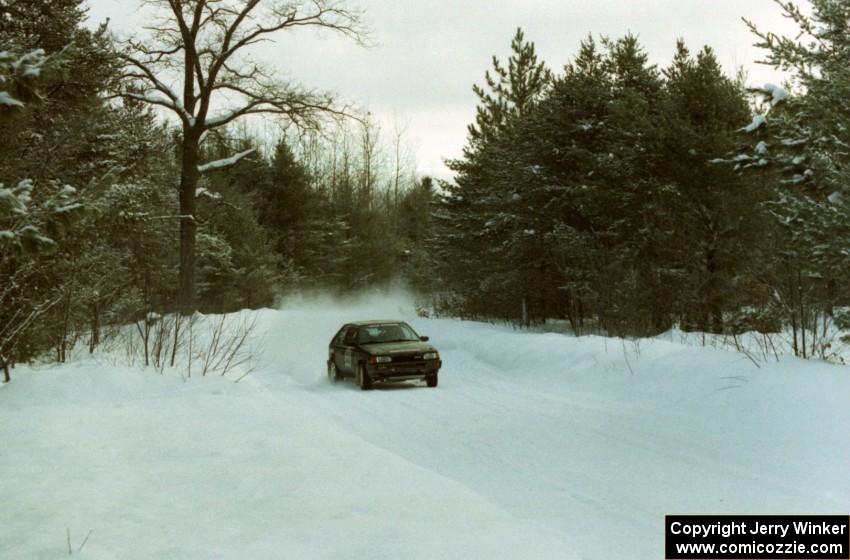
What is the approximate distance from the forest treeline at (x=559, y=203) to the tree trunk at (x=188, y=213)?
59cm

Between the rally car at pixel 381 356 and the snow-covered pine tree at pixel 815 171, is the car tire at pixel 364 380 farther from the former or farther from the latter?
the snow-covered pine tree at pixel 815 171

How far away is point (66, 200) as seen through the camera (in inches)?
276

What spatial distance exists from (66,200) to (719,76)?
20544mm

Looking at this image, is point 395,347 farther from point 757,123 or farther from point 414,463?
point 757,123

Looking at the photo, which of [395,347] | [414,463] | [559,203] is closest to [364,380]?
[395,347]

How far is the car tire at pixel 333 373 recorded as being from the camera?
17.6m

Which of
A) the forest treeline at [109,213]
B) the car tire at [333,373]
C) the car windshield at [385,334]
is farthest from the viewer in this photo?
the car tire at [333,373]

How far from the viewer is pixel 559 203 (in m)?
26.6

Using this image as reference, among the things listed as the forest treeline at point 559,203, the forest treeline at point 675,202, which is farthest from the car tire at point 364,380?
the forest treeline at point 675,202

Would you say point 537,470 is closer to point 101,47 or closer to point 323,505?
point 323,505

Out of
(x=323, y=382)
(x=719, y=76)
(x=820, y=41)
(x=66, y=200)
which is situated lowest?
(x=323, y=382)

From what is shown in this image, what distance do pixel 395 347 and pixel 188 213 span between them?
46.9 feet

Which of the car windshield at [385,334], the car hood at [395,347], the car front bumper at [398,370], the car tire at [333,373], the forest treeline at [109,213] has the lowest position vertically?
the car tire at [333,373]

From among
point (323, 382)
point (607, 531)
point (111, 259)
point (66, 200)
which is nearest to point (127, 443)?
point (66, 200)
